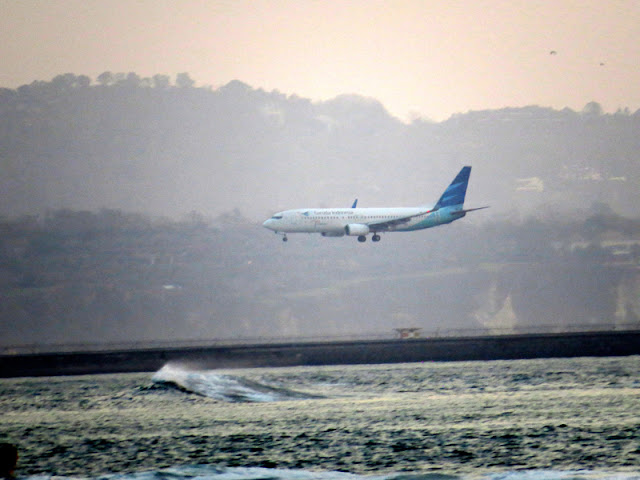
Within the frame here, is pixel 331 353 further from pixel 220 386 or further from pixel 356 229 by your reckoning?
pixel 356 229

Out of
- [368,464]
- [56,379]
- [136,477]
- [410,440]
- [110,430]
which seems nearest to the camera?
[136,477]

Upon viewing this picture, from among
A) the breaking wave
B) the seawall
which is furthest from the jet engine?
the breaking wave

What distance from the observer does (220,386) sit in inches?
5305

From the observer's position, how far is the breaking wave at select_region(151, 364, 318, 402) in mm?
124625

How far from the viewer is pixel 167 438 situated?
9069cm

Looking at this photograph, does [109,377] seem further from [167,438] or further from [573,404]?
[573,404]

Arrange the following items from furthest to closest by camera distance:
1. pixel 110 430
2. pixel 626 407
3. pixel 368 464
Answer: pixel 626 407 → pixel 110 430 → pixel 368 464

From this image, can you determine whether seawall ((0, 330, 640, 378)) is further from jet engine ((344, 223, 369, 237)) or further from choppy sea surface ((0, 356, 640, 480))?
jet engine ((344, 223, 369, 237))

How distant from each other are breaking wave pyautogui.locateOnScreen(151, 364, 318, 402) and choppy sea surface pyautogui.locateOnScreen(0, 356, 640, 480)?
280mm

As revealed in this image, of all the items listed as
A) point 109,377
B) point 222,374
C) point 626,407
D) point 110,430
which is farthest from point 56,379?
point 626,407

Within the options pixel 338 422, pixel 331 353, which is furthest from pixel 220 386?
pixel 338 422

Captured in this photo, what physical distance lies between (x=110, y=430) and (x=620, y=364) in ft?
258

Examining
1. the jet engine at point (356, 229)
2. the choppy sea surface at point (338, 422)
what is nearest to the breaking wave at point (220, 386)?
the choppy sea surface at point (338, 422)

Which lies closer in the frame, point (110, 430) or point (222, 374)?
point (110, 430)
